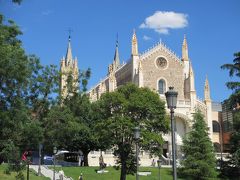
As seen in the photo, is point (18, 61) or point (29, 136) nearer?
point (18, 61)

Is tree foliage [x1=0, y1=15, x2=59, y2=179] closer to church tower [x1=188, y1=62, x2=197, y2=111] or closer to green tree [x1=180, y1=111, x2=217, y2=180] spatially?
green tree [x1=180, y1=111, x2=217, y2=180]

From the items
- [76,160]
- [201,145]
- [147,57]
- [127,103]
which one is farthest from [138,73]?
[127,103]

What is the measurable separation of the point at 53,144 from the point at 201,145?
1745 centimetres

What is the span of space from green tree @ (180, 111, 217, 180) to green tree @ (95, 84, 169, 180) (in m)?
5.66

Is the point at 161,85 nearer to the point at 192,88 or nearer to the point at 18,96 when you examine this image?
the point at 192,88

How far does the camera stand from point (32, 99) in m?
28.9

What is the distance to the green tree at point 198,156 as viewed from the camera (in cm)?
4097

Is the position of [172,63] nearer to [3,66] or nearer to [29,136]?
[29,136]

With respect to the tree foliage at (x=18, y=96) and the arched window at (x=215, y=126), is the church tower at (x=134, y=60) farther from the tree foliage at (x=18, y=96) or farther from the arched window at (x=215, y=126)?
the tree foliage at (x=18, y=96)

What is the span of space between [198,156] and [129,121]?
9.58 metres

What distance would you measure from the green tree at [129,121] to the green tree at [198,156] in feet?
18.6

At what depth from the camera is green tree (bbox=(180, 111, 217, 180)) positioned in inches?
1613

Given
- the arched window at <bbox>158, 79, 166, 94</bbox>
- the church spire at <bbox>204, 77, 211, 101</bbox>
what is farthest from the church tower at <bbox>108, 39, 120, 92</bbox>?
the church spire at <bbox>204, 77, 211, 101</bbox>

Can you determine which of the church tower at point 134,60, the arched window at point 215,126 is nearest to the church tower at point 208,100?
the arched window at point 215,126
